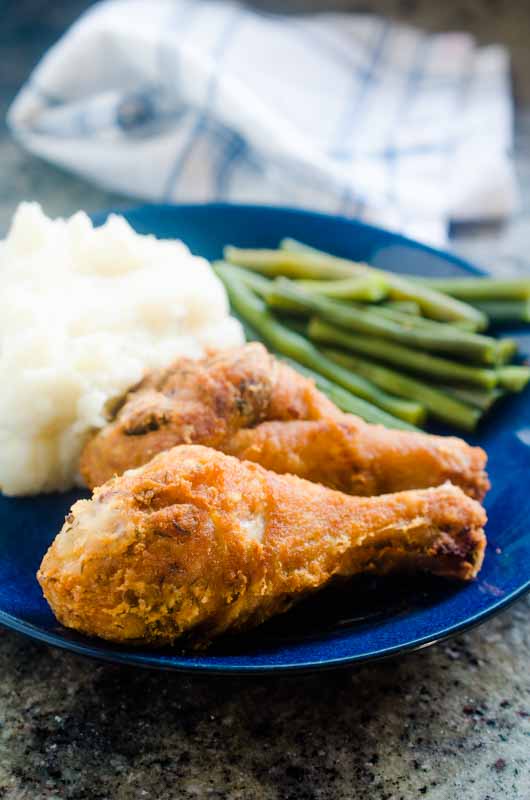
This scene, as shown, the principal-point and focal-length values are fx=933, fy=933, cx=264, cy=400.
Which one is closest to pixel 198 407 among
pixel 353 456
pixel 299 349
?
pixel 353 456

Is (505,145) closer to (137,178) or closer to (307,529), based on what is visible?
(137,178)

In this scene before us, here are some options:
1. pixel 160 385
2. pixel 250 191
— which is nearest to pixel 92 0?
pixel 250 191

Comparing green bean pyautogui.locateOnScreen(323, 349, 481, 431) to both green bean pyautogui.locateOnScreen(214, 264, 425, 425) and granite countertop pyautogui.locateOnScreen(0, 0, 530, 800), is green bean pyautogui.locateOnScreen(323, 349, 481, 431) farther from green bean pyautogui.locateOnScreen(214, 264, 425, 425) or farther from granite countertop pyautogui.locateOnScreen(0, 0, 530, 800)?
granite countertop pyautogui.locateOnScreen(0, 0, 530, 800)

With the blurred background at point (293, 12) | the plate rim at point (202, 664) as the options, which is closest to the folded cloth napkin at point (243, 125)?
the blurred background at point (293, 12)

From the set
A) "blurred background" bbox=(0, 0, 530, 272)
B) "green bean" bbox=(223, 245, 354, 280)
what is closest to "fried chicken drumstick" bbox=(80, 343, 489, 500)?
"green bean" bbox=(223, 245, 354, 280)

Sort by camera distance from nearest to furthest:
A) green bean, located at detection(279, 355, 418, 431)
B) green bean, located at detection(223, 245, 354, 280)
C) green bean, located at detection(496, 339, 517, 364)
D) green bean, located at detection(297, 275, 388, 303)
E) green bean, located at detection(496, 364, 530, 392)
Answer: green bean, located at detection(279, 355, 418, 431) → green bean, located at detection(496, 364, 530, 392) → green bean, located at detection(496, 339, 517, 364) → green bean, located at detection(297, 275, 388, 303) → green bean, located at detection(223, 245, 354, 280)

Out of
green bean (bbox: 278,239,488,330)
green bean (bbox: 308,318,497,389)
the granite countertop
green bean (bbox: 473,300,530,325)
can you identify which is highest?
green bean (bbox: 473,300,530,325)

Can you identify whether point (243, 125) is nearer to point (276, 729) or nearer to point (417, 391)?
point (417, 391)
